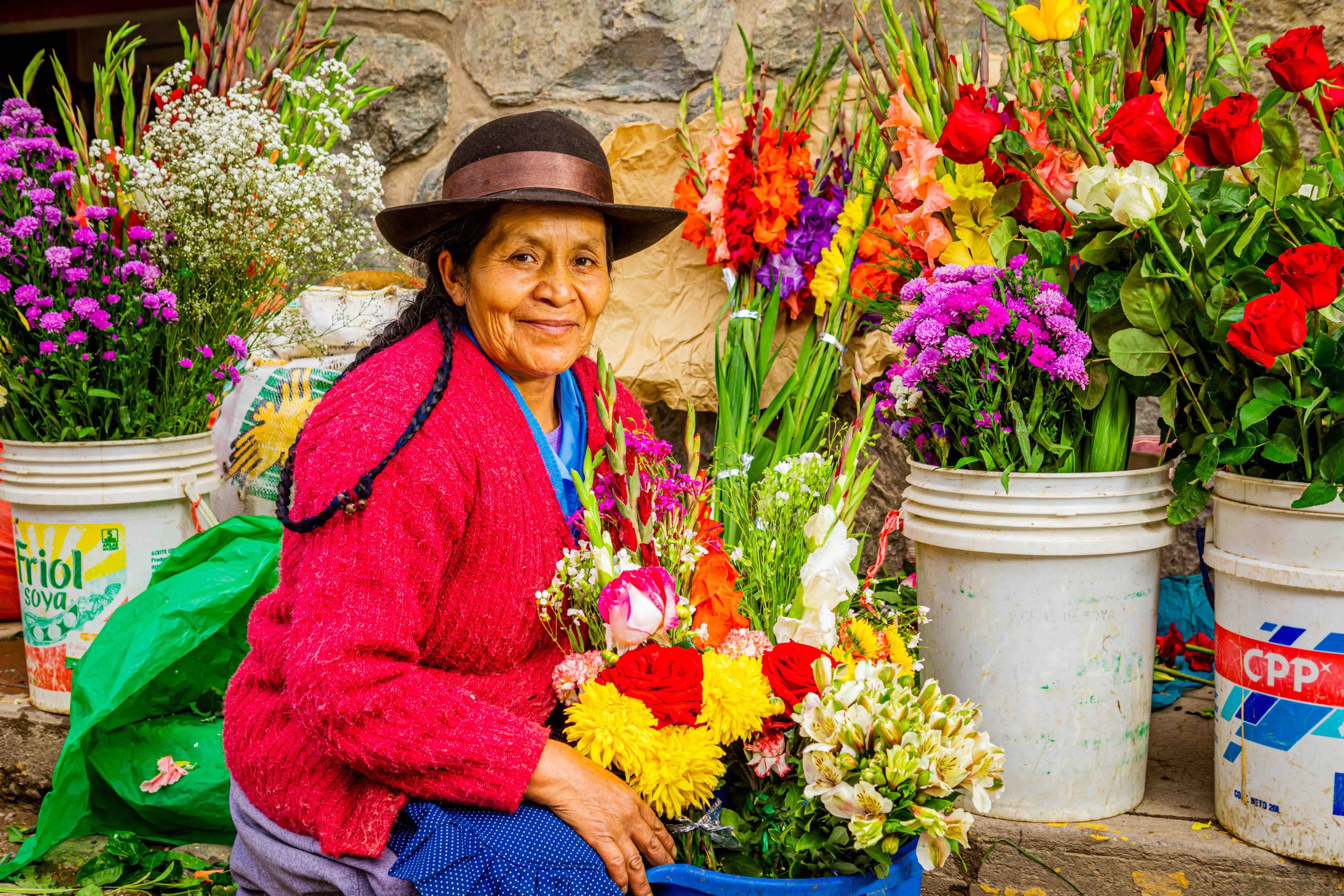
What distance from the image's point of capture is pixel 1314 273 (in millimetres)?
1446

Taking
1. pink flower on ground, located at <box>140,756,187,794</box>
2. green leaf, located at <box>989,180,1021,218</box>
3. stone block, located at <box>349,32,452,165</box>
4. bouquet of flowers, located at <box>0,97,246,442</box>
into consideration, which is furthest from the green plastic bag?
green leaf, located at <box>989,180,1021,218</box>

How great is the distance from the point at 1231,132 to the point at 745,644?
0.99m

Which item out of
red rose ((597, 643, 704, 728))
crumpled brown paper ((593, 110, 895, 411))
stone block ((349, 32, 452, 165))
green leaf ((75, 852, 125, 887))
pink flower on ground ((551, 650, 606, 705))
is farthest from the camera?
stone block ((349, 32, 452, 165))

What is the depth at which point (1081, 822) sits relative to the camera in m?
1.88

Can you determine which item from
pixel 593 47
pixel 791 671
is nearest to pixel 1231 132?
pixel 791 671

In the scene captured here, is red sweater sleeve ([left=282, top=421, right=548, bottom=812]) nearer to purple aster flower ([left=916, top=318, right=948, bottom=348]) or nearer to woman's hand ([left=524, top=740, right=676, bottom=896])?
woman's hand ([left=524, top=740, right=676, bottom=896])

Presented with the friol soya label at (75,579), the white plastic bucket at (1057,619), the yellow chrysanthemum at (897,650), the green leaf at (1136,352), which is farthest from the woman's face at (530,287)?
the friol soya label at (75,579)

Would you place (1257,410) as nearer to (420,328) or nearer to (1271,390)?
(1271,390)

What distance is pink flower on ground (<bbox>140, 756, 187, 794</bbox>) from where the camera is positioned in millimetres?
2146

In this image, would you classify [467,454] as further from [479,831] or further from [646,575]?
[479,831]

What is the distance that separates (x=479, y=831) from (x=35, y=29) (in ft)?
15.4

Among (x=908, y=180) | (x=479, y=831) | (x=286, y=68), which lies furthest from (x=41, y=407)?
(x=908, y=180)

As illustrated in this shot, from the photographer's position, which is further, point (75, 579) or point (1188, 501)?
point (75, 579)

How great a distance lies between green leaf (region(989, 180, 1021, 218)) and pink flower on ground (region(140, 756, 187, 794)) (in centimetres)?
194
